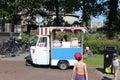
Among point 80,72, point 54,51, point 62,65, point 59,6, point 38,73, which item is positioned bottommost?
point 38,73

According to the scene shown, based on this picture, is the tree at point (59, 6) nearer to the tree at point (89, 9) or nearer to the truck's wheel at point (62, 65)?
the tree at point (89, 9)

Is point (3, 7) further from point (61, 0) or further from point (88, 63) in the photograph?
point (88, 63)

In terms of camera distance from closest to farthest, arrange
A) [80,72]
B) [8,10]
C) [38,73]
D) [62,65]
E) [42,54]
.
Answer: [80,72], [38,73], [62,65], [42,54], [8,10]

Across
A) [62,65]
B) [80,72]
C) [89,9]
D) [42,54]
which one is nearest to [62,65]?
[62,65]

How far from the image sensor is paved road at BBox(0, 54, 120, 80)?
56.1ft

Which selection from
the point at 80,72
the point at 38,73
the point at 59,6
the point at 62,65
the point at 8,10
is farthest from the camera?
the point at 59,6

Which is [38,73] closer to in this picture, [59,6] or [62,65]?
[62,65]

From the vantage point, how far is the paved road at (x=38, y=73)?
17094mm

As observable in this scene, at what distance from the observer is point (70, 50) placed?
67.7ft

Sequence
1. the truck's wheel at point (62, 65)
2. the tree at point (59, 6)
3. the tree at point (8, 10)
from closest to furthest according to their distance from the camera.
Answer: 1. the truck's wheel at point (62, 65)
2. the tree at point (59, 6)
3. the tree at point (8, 10)

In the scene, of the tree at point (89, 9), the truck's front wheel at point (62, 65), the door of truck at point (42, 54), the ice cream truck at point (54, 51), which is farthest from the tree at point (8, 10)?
the truck's front wheel at point (62, 65)

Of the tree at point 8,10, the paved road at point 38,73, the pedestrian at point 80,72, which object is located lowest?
the paved road at point 38,73

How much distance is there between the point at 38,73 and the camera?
18.7m

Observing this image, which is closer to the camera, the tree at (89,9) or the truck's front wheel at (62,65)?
the truck's front wheel at (62,65)
